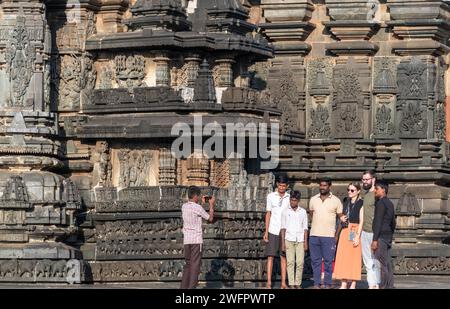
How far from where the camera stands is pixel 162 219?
42562 mm

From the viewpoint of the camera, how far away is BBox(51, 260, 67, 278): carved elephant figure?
137 ft

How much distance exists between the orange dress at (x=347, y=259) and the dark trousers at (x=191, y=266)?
7.30 feet

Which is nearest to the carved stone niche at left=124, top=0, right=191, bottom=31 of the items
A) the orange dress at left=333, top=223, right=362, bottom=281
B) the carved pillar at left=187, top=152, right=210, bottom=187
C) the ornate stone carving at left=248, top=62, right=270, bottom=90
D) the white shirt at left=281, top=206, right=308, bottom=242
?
the carved pillar at left=187, top=152, right=210, bottom=187

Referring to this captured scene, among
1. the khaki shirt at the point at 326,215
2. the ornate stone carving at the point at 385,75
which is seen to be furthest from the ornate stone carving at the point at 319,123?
the khaki shirt at the point at 326,215

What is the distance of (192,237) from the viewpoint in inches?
1554

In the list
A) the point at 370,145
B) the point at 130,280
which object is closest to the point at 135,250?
the point at 130,280

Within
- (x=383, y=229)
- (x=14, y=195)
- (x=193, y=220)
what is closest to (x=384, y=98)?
(x=14, y=195)

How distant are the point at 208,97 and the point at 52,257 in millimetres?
3786

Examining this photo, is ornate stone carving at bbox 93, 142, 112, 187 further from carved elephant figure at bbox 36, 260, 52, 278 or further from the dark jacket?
the dark jacket

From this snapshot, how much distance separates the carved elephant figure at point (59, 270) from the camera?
1650 inches

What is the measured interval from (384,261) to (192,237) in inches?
119

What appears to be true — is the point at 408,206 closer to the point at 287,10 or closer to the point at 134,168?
the point at 287,10

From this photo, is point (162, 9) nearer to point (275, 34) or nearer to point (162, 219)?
point (162, 219)

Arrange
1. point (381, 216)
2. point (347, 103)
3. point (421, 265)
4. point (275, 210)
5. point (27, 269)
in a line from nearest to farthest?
point (381, 216) → point (275, 210) → point (27, 269) → point (421, 265) → point (347, 103)
